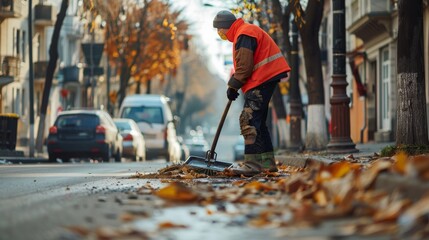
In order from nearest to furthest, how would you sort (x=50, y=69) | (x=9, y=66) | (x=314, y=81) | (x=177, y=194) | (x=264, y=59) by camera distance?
1. (x=177, y=194)
2. (x=264, y=59)
3. (x=314, y=81)
4. (x=50, y=69)
5. (x=9, y=66)

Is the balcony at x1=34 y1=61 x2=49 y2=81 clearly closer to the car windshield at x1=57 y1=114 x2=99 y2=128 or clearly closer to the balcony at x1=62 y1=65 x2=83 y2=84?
the balcony at x1=62 y1=65 x2=83 y2=84

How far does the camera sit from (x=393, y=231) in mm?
6668

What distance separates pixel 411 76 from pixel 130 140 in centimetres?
2016

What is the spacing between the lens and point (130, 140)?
124ft

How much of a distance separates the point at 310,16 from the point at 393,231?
2160cm

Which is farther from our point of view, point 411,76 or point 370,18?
point 370,18

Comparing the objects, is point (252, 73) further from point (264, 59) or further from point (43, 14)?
point (43, 14)

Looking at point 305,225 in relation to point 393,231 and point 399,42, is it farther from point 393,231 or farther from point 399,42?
point 399,42

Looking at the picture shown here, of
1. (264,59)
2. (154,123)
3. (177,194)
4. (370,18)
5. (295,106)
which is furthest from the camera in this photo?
(154,123)

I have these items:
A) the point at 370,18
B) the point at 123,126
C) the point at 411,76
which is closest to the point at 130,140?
the point at 123,126

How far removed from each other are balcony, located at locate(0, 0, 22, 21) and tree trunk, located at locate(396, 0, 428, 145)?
38626 millimetres

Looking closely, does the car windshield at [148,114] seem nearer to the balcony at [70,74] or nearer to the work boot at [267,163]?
the work boot at [267,163]

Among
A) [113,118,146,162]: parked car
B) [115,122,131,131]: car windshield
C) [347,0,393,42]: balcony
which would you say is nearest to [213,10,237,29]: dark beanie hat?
[113,118,146,162]: parked car

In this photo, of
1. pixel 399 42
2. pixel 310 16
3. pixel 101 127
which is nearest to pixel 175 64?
pixel 101 127
